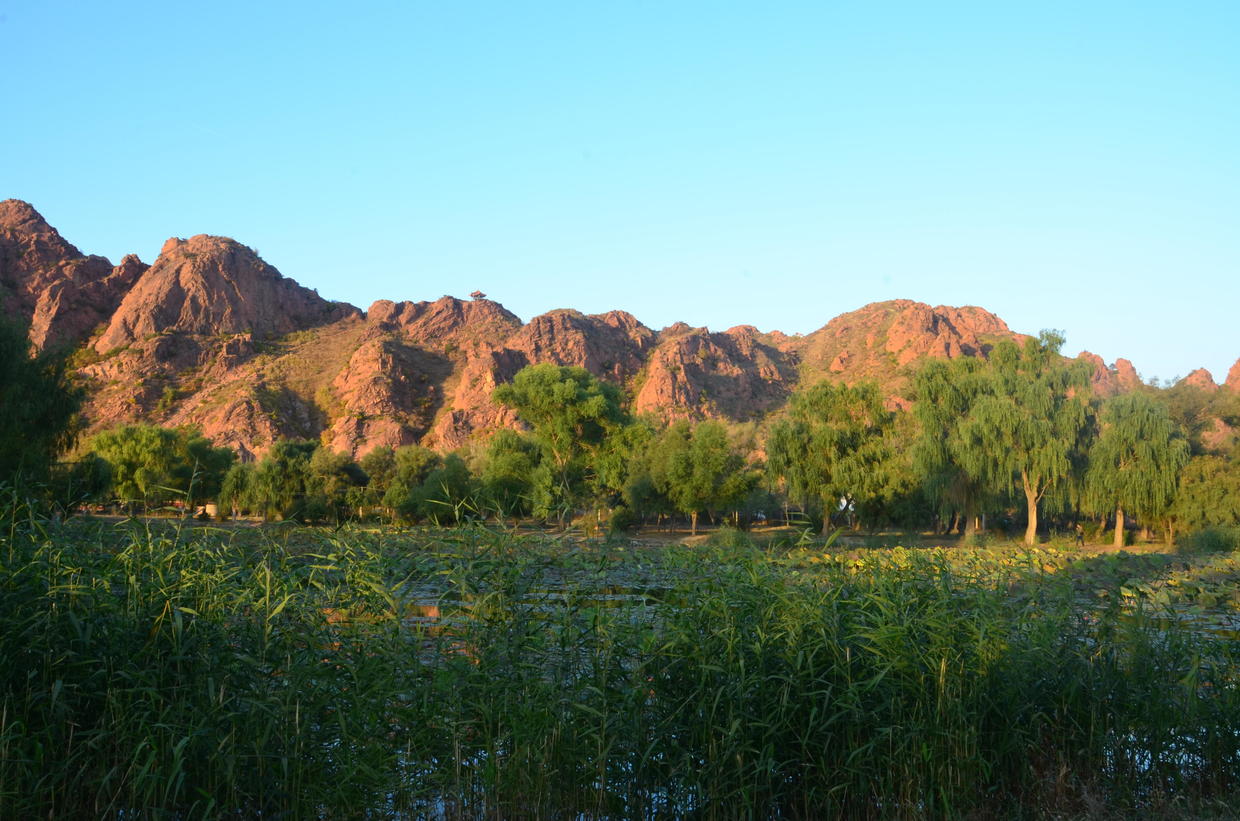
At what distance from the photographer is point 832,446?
40.7m

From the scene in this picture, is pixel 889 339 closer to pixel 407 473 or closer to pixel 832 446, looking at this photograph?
pixel 407 473

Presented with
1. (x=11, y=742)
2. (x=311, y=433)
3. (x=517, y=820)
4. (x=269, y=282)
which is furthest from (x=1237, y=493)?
(x=269, y=282)

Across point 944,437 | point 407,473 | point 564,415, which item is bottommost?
point 407,473

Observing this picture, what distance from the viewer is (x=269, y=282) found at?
5468 inches

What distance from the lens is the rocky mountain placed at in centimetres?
10531

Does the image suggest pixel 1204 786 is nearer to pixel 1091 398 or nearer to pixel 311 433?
pixel 1091 398

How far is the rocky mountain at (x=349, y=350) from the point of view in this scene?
10531cm

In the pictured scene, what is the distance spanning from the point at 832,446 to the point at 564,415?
19704mm

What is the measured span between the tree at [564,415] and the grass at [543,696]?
47093 mm

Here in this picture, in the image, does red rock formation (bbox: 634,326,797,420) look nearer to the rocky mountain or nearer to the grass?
the rocky mountain

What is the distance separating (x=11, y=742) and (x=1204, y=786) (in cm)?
739

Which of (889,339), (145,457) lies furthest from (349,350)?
(889,339)

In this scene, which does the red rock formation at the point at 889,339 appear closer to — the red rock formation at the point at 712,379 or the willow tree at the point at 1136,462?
the red rock formation at the point at 712,379

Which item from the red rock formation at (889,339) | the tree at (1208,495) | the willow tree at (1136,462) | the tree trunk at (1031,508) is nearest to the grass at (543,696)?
the tree trunk at (1031,508)
